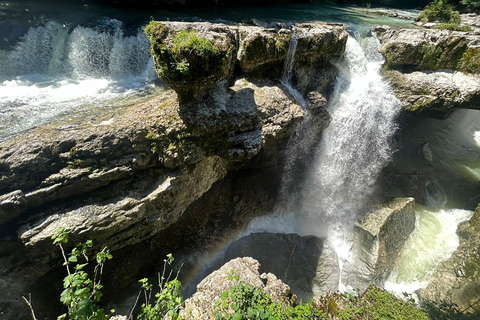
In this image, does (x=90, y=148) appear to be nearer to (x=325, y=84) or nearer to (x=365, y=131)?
(x=325, y=84)

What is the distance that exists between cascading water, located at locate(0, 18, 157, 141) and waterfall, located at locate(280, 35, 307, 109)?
633 centimetres

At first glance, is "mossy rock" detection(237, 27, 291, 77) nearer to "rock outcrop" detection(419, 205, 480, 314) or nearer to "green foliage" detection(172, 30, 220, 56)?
"green foliage" detection(172, 30, 220, 56)

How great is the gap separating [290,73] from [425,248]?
998cm

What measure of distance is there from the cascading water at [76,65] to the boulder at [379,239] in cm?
1187

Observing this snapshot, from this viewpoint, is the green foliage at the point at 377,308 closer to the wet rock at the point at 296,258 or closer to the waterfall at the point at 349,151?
the wet rock at the point at 296,258

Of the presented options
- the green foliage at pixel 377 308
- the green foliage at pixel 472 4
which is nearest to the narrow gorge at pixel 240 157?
the green foliage at pixel 377 308

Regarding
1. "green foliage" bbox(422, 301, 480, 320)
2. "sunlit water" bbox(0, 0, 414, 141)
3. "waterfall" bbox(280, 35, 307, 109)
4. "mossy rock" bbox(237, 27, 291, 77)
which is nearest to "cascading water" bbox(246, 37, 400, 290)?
"waterfall" bbox(280, 35, 307, 109)

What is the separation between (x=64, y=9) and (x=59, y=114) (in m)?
10.7

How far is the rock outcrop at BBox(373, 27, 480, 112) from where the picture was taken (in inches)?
434

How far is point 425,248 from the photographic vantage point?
1086 centimetres

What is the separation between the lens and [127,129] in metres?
6.96

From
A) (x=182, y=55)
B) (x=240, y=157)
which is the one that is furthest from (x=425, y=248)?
(x=182, y=55)

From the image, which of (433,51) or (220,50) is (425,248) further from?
(220,50)

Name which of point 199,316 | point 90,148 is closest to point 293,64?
point 90,148
